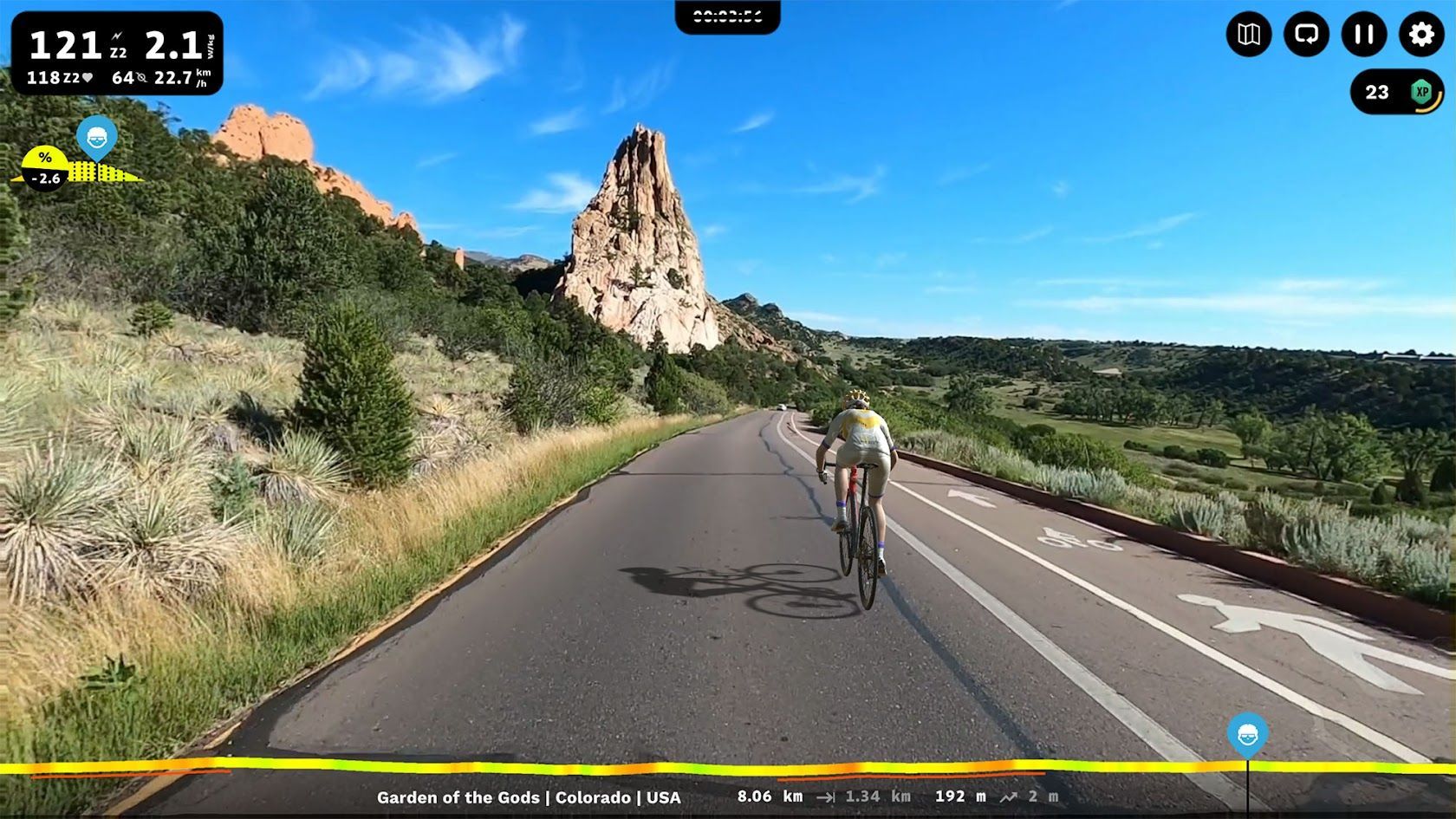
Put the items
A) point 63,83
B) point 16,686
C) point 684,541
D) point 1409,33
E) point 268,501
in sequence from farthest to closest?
point 268,501
point 684,541
point 63,83
point 1409,33
point 16,686

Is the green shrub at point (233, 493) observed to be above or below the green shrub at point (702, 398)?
below

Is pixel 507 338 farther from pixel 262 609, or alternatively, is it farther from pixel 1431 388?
pixel 1431 388

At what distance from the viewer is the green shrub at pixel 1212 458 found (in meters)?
60.5

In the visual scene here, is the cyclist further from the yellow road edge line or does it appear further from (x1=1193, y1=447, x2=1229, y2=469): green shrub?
(x1=1193, y1=447, x2=1229, y2=469): green shrub

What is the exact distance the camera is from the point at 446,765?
123 inches

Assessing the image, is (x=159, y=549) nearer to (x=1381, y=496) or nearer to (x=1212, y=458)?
(x=1381, y=496)

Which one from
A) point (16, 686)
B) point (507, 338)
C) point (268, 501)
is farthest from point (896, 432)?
point (16, 686)

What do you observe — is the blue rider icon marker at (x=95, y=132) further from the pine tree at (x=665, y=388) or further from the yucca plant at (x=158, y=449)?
the pine tree at (x=665, y=388)

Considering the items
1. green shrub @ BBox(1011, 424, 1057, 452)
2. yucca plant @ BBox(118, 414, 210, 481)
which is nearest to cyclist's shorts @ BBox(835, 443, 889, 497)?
yucca plant @ BBox(118, 414, 210, 481)

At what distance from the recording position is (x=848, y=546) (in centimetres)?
684

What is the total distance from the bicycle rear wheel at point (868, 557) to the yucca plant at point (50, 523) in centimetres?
616

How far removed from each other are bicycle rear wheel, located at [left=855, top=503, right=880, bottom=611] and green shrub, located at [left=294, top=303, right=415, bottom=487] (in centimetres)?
930

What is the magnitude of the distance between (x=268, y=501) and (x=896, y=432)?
2355 centimetres

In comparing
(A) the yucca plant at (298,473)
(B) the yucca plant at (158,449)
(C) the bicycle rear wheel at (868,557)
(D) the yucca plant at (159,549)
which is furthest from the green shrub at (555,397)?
(C) the bicycle rear wheel at (868,557)
